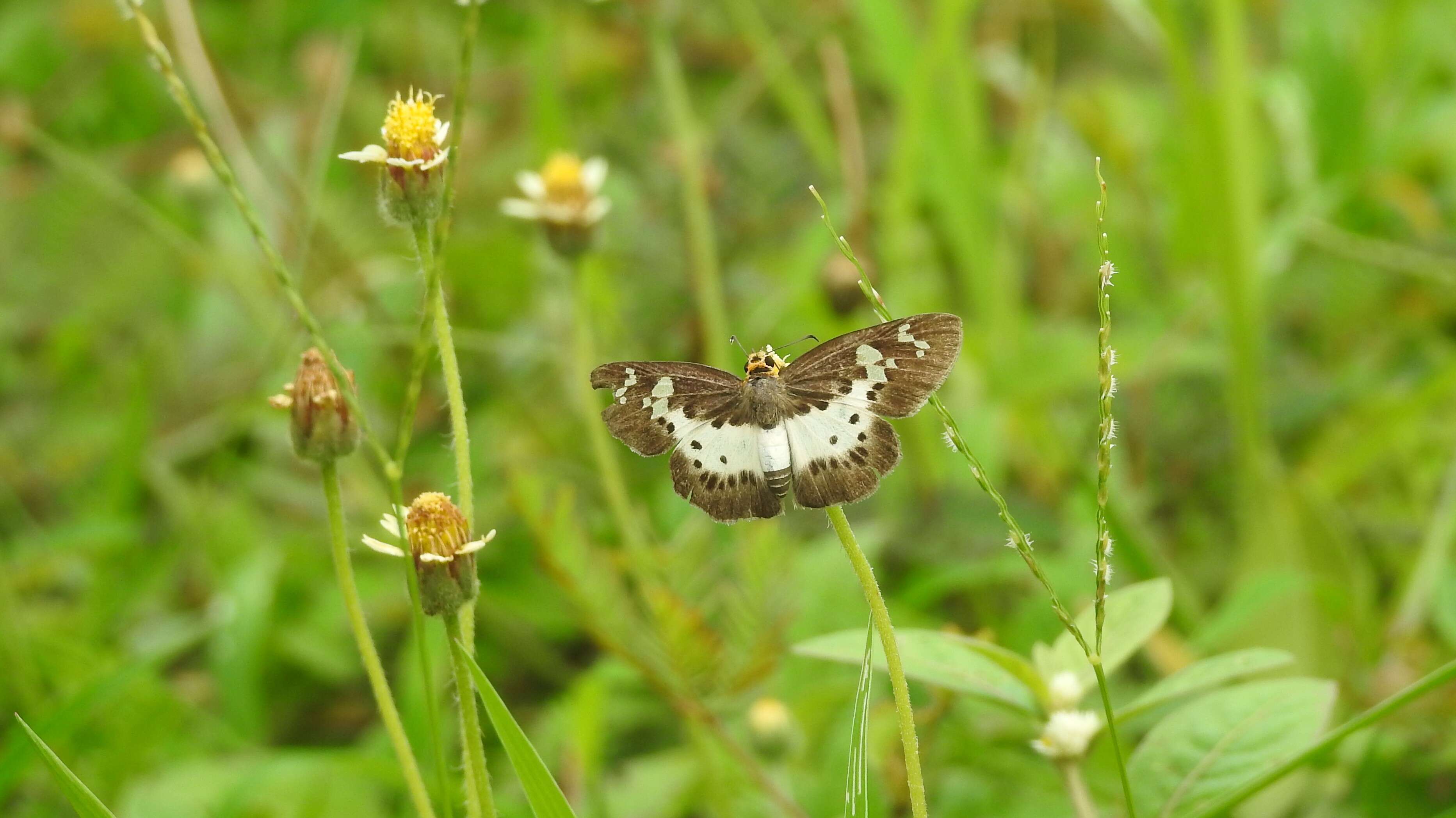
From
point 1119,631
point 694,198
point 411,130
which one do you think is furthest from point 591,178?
point 1119,631

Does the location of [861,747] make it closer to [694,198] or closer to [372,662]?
[372,662]

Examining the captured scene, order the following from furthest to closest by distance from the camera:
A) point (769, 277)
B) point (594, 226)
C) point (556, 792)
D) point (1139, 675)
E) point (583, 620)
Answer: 1. point (769, 277)
2. point (1139, 675)
3. point (594, 226)
4. point (583, 620)
5. point (556, 792)

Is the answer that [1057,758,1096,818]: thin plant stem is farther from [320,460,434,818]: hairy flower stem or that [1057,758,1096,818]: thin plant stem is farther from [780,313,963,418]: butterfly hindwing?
[320,460,434,818]: hairy flower stem

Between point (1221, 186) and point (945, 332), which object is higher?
point (1221, 186)

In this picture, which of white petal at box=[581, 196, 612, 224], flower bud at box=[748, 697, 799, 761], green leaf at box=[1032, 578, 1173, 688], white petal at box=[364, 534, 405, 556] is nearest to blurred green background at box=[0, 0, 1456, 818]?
flower bud at box=[748, 697, 799, 761]

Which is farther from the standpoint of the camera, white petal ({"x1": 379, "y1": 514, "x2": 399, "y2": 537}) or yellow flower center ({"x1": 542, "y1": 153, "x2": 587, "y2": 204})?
yellow flower center ({"x1": 542, "y1": 153, "x2": 587, "y2": 204})

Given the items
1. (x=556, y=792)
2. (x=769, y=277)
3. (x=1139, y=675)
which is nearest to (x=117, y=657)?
(x=769, y=277)

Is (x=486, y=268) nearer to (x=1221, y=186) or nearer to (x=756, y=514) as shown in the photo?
(x=1221, y=186)
